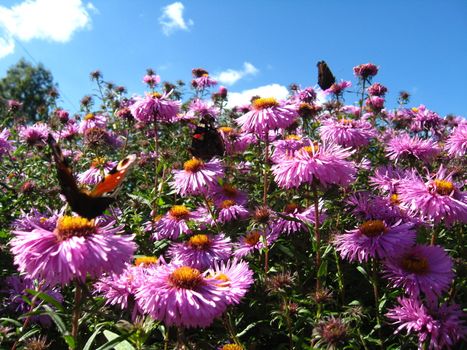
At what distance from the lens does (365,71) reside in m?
5.28

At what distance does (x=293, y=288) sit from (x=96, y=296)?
1082 millimetres

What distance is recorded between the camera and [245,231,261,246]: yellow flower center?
290 centimetres

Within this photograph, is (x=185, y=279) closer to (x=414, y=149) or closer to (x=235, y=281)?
(x=235, y=281)

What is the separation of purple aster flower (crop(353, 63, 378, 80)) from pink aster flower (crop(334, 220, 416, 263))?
3304 millimetres

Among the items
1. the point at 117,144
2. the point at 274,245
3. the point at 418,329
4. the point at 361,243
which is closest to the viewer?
the point at 418,329

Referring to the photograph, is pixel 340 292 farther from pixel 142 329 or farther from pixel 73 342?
pixel 73 342

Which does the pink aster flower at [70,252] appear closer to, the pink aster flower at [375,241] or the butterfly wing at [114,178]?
the butterfly wing at [114,178]

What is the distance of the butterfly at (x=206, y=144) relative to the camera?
376 centimetres

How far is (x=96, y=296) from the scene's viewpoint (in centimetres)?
241

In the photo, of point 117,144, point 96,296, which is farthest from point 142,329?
point 117,144

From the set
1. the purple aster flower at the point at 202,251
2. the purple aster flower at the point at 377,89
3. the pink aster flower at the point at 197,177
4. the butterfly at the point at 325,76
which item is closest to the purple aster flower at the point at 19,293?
the purple aster flower at the point at 202,251

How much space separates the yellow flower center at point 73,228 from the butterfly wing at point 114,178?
7.3 inches

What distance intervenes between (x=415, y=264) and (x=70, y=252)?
1.61 meters

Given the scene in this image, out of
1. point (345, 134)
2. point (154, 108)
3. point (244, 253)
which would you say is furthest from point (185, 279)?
point (154, 108)
